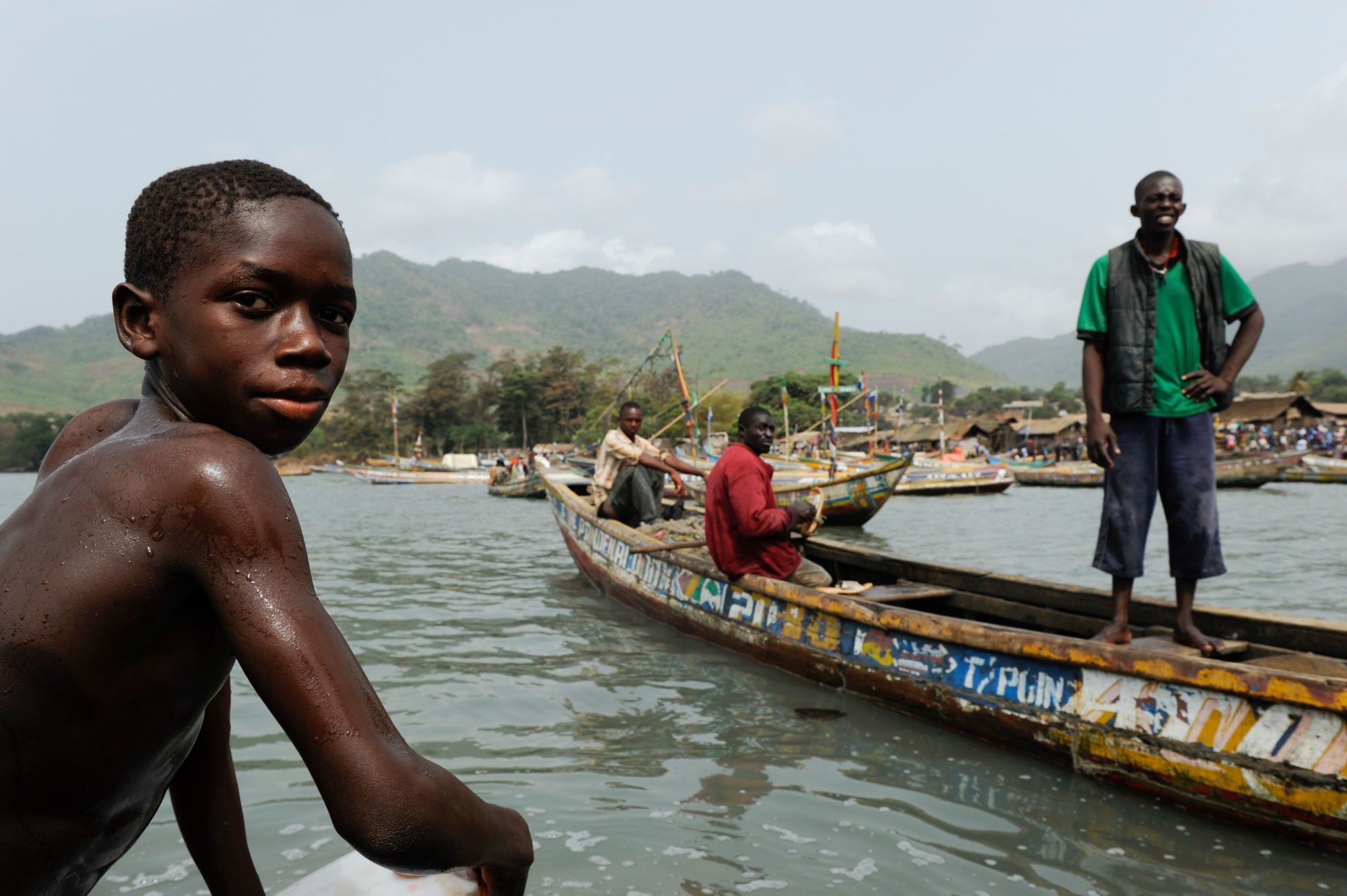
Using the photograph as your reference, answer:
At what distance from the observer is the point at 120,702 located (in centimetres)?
96

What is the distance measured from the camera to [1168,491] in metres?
3.76

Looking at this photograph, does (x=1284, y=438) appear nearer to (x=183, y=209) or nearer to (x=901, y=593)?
(x=901, y=593)

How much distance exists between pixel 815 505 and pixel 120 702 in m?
5.24

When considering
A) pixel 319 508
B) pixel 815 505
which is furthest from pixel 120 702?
pixel 319 508

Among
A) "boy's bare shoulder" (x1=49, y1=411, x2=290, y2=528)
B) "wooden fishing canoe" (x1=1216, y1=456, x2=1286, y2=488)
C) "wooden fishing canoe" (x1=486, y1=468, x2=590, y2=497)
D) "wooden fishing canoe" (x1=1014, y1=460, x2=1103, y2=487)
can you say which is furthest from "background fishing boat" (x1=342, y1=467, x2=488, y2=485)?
"boy's bare shoulder" (x1=49, y1=411, x2=290, y2=528)

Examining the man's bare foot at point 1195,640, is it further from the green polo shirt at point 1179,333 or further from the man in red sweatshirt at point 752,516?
the man in red sweatshirt at point 752,516

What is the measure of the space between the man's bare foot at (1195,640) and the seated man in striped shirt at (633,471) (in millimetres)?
5170

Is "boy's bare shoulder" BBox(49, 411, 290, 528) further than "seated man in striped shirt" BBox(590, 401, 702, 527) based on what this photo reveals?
No

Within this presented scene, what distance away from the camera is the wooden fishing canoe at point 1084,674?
119 inches

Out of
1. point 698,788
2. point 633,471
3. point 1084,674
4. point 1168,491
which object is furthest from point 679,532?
point 1168,491

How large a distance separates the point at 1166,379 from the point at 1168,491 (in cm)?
51

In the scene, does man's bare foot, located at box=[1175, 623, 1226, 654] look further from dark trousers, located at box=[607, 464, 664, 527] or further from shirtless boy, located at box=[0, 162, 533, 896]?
dark trousers, located at box=[607, 464, 664, 527]

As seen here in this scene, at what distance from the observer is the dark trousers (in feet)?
29.9

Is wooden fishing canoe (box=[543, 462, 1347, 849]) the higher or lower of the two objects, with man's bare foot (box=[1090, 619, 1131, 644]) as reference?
lower
